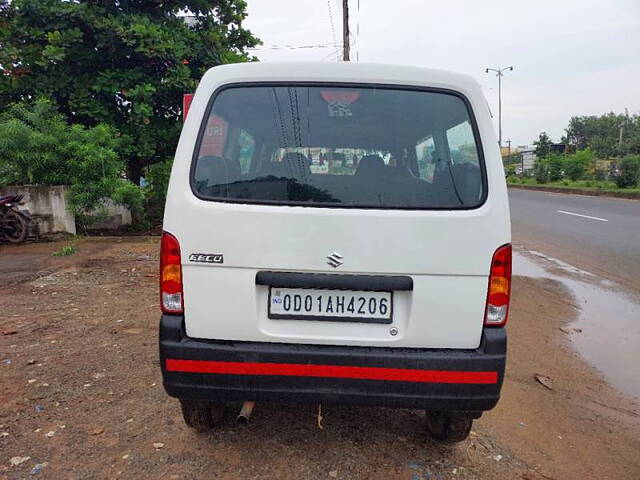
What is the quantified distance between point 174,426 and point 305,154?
171cm

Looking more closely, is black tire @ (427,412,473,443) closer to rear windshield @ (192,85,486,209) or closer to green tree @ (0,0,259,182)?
rear windshield @ (192,85,486,209)

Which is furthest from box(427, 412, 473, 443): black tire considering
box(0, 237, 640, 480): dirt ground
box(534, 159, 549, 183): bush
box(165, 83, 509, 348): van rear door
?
box(534, 159, 549, 183): bush

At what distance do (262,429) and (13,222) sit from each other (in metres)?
7.14

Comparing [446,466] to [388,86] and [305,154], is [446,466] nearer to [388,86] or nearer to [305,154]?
[305,154]

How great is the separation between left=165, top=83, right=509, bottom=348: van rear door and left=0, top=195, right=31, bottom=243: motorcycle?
710cm

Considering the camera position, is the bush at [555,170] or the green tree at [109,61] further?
the bush at [555,170]

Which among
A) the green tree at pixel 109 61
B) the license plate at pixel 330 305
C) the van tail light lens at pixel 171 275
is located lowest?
the license plate at pixel 330 305

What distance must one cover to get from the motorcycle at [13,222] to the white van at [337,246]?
7.08m

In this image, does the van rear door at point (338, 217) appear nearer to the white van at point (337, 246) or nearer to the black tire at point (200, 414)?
the white van at point (337, 246)

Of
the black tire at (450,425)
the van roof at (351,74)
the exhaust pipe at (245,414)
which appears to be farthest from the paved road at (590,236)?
the exhaust pipe at (245,414)

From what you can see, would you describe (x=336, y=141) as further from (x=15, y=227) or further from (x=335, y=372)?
(x=15, y=227)

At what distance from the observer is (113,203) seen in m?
9.01

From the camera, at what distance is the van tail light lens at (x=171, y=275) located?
2.13 meters

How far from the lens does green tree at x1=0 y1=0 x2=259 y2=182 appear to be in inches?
340
